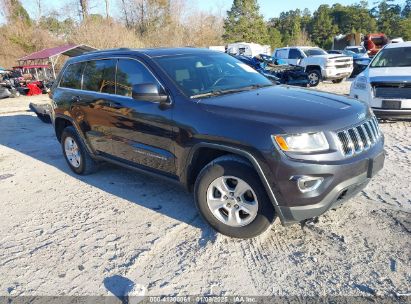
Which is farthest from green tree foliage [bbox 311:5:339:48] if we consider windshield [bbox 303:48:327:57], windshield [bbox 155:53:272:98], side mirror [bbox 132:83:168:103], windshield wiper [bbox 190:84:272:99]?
side mirror [bbox 132:83:168:103]

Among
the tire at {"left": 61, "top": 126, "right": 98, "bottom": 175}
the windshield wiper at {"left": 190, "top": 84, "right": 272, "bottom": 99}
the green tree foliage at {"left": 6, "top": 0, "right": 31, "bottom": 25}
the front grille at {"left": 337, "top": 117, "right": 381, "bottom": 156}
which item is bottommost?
the tire at {"left": 61, "top": 126, "right": 98, "bottom": 175}

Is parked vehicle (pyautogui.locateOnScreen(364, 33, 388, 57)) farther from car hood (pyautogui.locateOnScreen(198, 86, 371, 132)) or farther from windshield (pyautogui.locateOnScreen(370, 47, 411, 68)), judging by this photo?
car hood (pyautogui.locateOnScreen(198, 86, 371, 132))

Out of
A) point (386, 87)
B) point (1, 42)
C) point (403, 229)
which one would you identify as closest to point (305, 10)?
point (1, 42)

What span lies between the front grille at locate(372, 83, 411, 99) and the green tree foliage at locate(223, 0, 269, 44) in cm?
4295

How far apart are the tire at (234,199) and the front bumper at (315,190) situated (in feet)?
0.69

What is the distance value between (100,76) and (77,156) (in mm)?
1442

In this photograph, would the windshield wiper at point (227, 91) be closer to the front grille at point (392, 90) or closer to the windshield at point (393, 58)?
the front grille at point (392, 90)

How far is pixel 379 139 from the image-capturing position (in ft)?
11.5

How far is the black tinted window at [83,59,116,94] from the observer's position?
4445 mm

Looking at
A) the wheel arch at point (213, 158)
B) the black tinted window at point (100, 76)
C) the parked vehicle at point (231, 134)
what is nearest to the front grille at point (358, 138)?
the parked vehicle at point (231, 134)

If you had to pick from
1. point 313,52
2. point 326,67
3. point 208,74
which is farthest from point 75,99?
point 313,52

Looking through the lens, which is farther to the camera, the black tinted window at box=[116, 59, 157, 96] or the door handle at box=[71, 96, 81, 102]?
the door handle at box=[71, 96, 81, 102]

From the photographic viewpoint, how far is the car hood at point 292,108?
295 centimetres

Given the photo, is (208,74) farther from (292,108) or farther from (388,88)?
(388,88)
